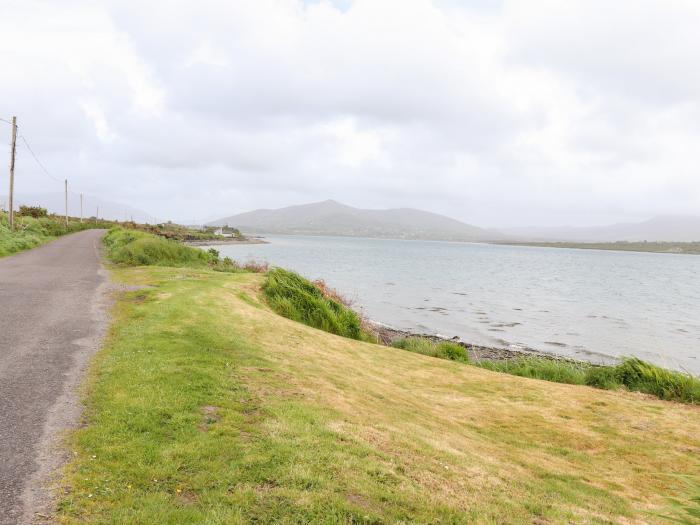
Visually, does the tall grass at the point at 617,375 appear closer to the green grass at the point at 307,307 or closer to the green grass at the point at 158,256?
the green grass at the point at 307,307

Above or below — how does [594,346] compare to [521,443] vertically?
below

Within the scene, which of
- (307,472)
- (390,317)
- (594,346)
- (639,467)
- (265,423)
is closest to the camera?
(307,472)

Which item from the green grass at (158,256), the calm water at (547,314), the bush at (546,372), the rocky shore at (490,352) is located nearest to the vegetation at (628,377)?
the bush at (546,372)

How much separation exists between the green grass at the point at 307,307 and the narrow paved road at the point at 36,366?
286 inches

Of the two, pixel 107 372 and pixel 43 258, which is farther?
pixel 43 258

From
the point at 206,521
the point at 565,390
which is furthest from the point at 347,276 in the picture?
the point at 206,521

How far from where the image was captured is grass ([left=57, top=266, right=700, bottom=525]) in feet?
16.2

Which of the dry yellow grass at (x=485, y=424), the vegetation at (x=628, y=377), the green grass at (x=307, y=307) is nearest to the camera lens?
the dry yellow grass at (x=485, y=424)

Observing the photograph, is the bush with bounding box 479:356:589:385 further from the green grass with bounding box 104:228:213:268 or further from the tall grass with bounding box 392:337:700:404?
the green grass with bounding box 104:228:213:268

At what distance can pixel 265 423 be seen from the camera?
6797mm

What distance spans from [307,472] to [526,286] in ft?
220

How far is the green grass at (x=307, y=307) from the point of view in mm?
19500

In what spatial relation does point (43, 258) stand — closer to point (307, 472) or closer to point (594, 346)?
point (307, 472)

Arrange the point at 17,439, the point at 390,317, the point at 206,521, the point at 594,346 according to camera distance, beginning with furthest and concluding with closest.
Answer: the point at 390,317 < the point at 594,346 < the point at 17,439 < the point at 206,521
